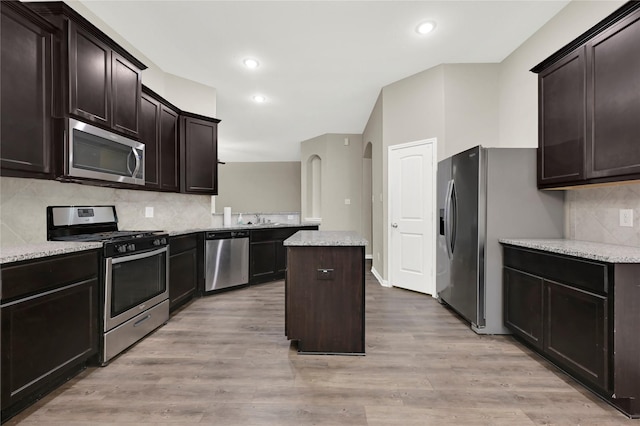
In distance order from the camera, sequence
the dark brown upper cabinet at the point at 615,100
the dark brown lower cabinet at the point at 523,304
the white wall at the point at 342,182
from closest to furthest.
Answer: the dark brown upper cabinet at the point at 615,100
the dark brown lower cabinet at the point at 523,304
the white wall at the point at 342,182

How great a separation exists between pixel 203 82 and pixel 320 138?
3381 mm

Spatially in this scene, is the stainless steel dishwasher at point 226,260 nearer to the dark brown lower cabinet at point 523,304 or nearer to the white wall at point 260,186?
the dark brown lower cabinet at point 523,304

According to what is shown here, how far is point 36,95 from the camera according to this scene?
73.5 inches

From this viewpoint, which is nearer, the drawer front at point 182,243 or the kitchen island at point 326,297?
the kitchen island at point 326,297

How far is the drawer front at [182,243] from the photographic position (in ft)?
10.3

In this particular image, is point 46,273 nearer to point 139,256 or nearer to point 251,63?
point 139,256

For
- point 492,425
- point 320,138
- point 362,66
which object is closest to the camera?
point 492,425

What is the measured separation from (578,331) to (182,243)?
3.66m

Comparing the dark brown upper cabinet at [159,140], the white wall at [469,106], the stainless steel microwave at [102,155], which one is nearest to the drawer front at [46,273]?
the stainless steel microwave at [102,155]

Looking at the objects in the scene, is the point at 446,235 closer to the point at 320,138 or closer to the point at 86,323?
the point at 86,323

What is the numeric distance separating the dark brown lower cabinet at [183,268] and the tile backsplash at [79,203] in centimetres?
48

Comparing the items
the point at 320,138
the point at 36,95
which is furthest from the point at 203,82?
the point at 320,138

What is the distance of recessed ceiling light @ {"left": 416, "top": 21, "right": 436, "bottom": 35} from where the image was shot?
9.35 feet

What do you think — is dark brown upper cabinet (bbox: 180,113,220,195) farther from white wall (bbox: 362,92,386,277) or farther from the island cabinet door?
the island cabinet door
